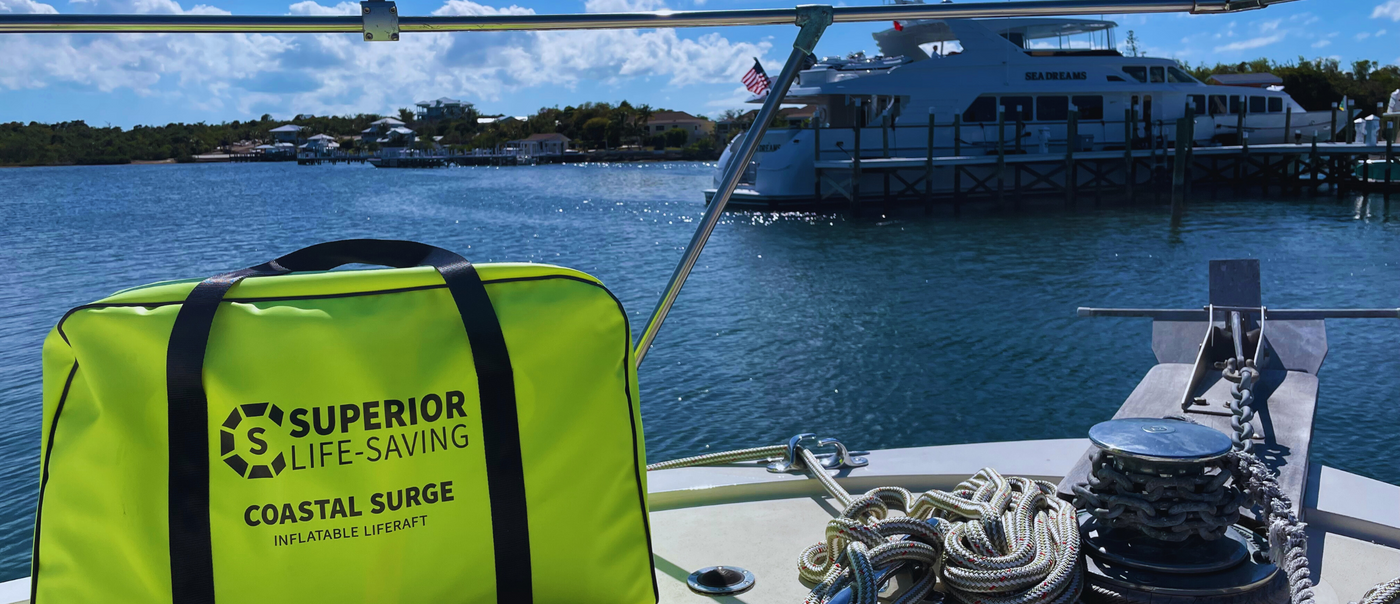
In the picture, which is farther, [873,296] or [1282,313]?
[873,296]

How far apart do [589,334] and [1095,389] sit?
334 inches

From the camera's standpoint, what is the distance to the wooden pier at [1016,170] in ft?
85.2

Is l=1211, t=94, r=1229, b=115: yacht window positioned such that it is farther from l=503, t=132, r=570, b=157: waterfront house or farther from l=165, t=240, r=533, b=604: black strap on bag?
l=503, t=132, r=570, b=157: waterfront house

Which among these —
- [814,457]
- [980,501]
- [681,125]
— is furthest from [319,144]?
[980,501]

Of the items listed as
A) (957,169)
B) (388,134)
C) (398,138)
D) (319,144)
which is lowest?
(957,169)

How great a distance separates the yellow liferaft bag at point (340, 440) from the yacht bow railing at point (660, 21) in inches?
11.3

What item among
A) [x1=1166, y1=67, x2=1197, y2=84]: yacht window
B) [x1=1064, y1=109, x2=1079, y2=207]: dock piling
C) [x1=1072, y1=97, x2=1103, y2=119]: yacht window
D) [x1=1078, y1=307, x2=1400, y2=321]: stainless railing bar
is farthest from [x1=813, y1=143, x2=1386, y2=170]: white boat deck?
[x1=1078, y1=307, x2=1400, y2=321]: stainless railing bar

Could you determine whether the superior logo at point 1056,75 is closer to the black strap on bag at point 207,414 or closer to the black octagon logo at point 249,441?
the black strap on bag at point 207,414

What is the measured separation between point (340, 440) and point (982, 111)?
2800cm

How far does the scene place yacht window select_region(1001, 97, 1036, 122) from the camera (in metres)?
27.4

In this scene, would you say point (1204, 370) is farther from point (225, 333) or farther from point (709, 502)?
point (225, 333)

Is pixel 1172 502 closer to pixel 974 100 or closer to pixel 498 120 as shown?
pixel 974 100

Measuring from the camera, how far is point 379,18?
1.56 m

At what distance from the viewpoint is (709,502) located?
2.06 metres
